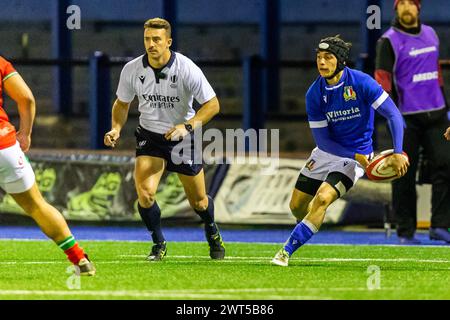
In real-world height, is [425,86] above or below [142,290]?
above

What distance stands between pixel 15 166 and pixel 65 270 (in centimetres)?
149

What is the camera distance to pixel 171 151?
11.8m

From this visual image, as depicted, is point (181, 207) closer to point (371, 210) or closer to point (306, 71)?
point (371, 210)

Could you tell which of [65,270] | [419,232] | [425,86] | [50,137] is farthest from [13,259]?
[50,137]

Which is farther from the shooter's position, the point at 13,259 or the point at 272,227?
the point at 272,227

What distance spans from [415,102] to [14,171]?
5.67m

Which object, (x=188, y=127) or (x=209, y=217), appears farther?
(x=209, y=217)

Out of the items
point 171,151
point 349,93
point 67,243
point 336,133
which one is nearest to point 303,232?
point 336,133

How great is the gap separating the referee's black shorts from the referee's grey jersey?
8cm

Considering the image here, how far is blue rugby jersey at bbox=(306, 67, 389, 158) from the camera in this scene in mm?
11296

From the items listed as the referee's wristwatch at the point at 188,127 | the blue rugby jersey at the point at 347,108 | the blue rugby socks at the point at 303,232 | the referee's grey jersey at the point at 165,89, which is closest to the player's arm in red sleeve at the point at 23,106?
the referee's wristwatch at the point at 188,127

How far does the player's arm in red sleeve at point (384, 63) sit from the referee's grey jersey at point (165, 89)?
2.76m

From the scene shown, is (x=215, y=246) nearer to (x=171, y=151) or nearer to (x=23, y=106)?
(x=171, y=151)

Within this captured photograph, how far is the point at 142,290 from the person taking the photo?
9.35 m
